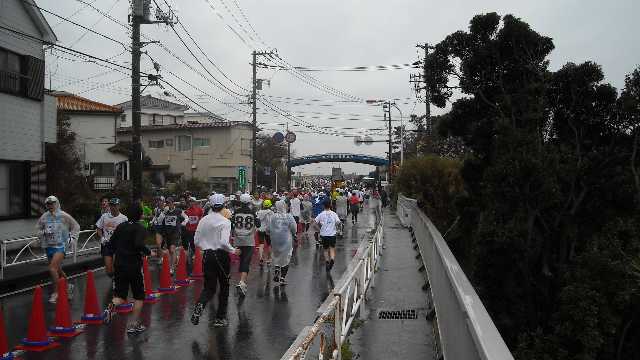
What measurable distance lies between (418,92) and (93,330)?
36.9 m

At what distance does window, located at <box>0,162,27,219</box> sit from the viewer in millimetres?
17016

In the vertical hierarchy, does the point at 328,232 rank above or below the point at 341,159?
below

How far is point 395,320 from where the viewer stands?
8562mm

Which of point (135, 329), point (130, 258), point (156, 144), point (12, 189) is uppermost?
point (156, 144)

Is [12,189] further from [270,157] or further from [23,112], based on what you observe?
[270,157]

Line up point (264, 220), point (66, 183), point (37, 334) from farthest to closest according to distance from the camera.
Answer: point (66, 183) → point (264, 220) → point (37, 334)

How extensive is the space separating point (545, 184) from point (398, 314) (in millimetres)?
9614

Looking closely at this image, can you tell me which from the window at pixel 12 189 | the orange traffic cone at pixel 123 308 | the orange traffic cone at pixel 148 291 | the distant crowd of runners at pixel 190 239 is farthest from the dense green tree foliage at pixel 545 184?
the window at pixel 12 189

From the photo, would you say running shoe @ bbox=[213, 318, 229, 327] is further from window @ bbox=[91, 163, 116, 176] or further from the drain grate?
window @ bbox=[91, 163, 116, 176]

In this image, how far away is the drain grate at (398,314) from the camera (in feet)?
28.7

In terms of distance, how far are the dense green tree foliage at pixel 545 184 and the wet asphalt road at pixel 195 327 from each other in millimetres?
7219

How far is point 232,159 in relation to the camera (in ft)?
156

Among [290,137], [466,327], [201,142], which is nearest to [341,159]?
[290,137]

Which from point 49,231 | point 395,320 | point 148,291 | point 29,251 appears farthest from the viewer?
point 29,251
